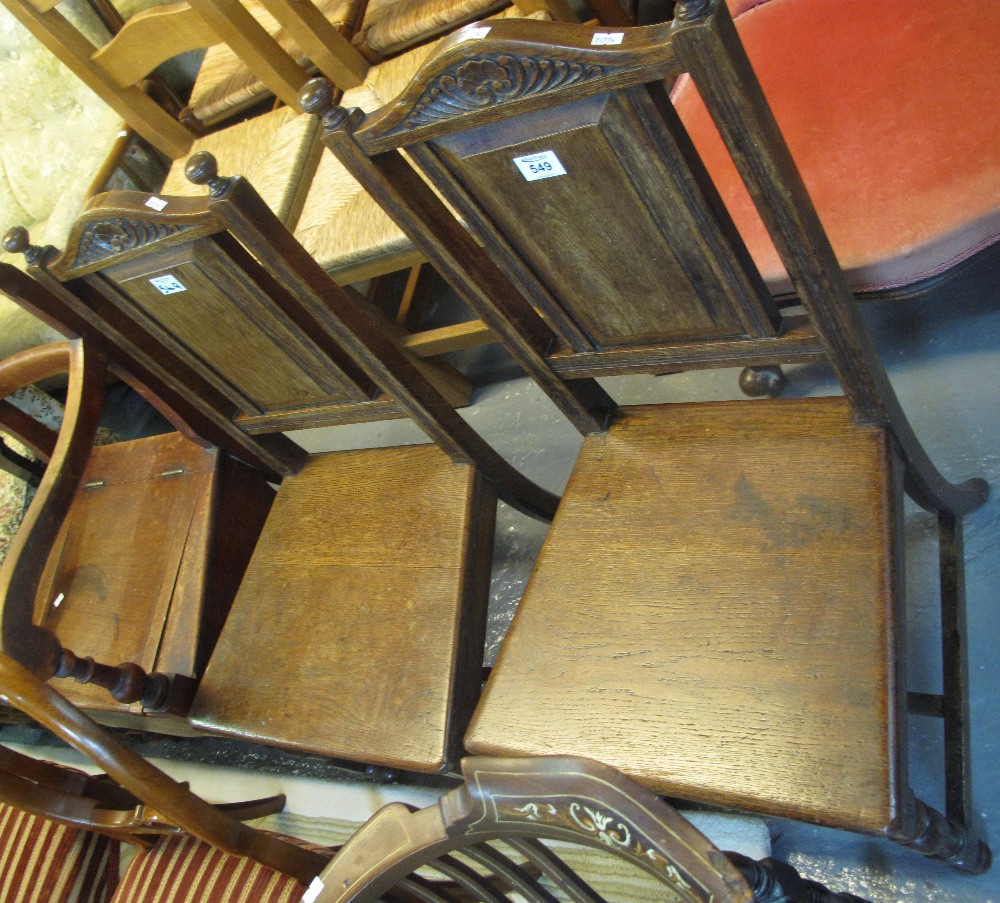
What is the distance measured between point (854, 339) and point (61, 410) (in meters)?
2.33

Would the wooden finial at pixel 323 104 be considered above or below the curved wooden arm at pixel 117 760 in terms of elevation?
above

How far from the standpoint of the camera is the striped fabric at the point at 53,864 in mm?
1353

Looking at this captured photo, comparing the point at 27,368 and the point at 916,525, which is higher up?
the point at 27,368

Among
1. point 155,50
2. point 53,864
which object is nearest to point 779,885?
point 53,864

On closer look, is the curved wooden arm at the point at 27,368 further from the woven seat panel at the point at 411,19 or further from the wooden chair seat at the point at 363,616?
the woven seat panel at the point at 411,19

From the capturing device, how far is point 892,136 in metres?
1.10

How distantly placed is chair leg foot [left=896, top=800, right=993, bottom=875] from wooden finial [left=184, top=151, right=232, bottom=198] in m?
0.94

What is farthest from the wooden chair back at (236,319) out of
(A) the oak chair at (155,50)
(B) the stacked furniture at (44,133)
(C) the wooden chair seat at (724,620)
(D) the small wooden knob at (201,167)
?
(B) the stacked furniture at (44,133)

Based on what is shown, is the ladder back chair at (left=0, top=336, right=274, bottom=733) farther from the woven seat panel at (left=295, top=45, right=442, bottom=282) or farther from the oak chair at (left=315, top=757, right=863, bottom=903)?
the oak chair at (left=315, top=757, right=863, bottom=903)

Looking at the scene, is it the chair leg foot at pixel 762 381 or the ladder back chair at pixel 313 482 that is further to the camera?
the chair leg foot at pixel 762 381

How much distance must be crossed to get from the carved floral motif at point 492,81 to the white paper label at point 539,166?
0.23 feet

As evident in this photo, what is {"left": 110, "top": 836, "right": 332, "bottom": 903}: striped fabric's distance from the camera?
1.11 m

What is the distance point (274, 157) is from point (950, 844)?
5.49 feet

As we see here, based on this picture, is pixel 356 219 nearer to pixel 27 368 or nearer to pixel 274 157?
pixel 274 157
